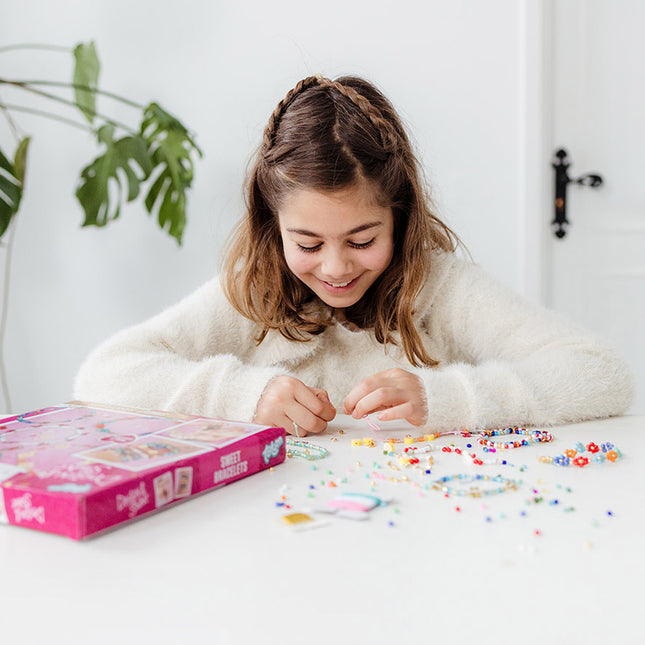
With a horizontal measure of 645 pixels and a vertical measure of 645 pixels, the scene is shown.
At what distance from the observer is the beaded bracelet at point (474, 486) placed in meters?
0.63

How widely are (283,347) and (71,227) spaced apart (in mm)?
1420

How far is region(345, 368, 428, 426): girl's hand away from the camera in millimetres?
866

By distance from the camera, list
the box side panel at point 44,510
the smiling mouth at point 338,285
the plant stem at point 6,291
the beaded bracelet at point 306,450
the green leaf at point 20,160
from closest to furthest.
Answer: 1. the box side panel at point 44,510
2. the beaded bracelet at point 306,450
3. the smiling mouth at point 338,285
4. the green leaf at point 20,160
5. the plant stem at point 6,291

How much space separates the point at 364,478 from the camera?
69 centimetres

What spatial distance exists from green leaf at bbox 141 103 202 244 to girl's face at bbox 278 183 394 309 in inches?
37.0

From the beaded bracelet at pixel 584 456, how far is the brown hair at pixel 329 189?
0.44 meters

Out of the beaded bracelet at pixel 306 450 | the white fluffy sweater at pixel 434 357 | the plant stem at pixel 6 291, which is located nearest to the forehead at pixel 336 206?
the white fluffy sweater at pixel 434 357

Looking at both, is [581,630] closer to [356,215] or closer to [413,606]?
[413,606]

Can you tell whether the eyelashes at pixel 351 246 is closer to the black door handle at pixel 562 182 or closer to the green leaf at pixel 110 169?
the green leaf at pixel 110 169

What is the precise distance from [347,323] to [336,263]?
24cm

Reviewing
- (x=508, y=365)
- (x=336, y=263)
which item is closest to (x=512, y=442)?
(x=508, y=365)

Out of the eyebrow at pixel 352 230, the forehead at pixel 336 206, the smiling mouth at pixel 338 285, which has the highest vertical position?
the forehead at pixel 336 206

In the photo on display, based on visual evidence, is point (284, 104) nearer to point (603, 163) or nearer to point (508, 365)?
point (508, 365)

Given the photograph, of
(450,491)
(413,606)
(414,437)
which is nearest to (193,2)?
(414,437)
